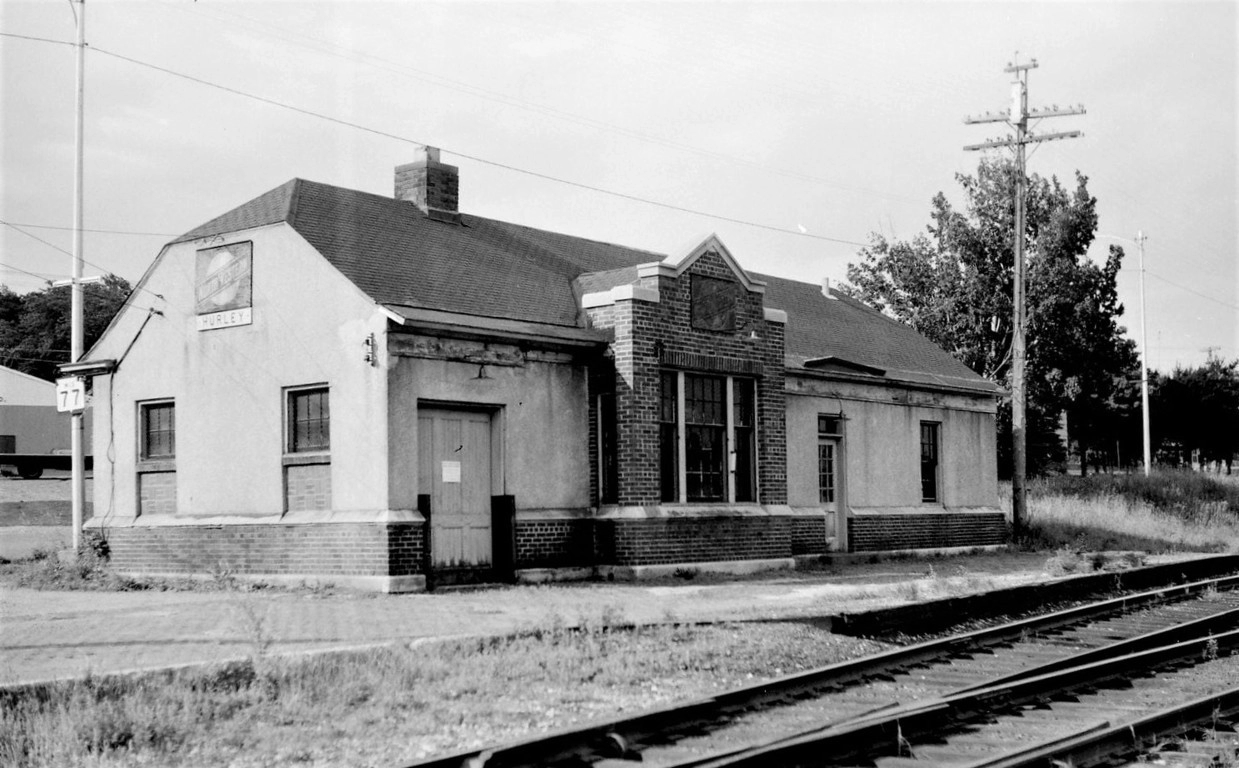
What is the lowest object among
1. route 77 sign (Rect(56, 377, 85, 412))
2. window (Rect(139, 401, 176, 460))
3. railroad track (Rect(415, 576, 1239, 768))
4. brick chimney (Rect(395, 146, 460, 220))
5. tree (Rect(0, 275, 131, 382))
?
railroad track (Rect(415, 576, 1239, 768))

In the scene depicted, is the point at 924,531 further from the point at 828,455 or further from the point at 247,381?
the point at 247,381

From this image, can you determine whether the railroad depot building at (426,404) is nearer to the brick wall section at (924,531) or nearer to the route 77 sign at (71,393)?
the route 77 sign at (71,393)

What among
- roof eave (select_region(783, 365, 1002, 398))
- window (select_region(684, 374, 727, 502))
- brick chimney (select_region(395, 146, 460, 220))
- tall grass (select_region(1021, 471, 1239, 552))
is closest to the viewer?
window (select_region(684, 374, 727, 502))

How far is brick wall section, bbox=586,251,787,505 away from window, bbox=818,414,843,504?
278cm

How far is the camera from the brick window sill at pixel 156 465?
17797 mm

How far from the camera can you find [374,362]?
15.5 metres

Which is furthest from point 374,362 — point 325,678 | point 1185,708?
point 1185,708

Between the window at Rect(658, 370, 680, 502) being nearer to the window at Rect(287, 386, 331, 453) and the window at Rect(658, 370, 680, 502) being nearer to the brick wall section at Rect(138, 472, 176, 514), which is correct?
the window at Rect(287, 386, 331, 453)

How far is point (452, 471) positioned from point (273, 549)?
2.43 m

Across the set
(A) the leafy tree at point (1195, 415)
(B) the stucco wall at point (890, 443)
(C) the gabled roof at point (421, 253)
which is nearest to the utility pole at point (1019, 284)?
(B) the stucco wall at point (890, 443)

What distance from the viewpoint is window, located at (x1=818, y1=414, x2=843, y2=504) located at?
2261 cm

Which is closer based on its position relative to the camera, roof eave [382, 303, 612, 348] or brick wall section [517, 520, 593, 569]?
roof eave [382, 303, 612, 348]

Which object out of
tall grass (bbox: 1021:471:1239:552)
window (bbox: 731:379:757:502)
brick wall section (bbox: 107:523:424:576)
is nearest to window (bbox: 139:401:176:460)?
brick wall section (bbox: 107:523:424:576)

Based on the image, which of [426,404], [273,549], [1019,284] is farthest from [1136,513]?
[273,549]
